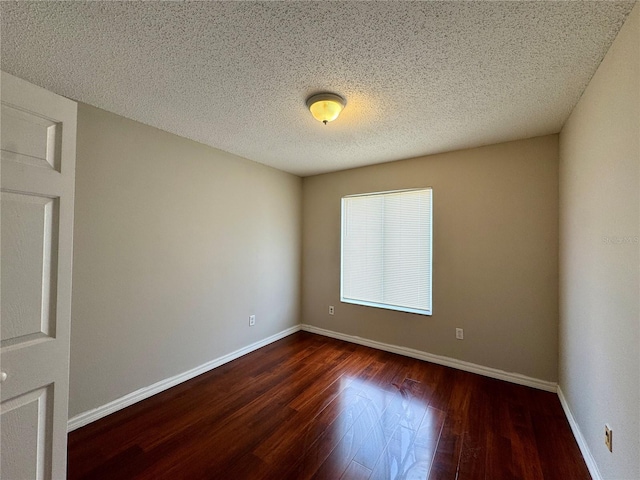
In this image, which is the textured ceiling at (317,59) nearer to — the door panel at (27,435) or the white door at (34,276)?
the white door at (34,276)

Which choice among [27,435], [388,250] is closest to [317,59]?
[27,435]

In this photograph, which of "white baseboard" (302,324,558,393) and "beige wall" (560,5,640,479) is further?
"white baseboard" (302,324,558,393)

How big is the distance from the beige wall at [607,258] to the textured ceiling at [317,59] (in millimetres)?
214

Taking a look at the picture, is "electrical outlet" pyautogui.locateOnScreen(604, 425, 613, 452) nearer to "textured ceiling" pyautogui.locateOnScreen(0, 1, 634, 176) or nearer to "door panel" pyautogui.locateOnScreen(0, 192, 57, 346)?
"textured ceiling" pyautogui.locateOnScreen(0, 1, 634, 176)

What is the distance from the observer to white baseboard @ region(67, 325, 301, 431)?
1.97 m

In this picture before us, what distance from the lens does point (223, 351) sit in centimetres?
301

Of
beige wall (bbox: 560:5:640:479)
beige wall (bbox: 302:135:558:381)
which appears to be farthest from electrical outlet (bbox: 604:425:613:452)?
beige wall (bbox: 302:135:558:381)

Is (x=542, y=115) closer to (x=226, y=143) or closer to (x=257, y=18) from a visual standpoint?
(x=257, y=18)

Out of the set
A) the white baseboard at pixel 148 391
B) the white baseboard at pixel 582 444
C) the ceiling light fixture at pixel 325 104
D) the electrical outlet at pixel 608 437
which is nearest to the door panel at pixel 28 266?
the white baseboard at pixel 148 391

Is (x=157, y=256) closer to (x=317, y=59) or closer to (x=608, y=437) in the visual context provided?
(x=317, y=59)

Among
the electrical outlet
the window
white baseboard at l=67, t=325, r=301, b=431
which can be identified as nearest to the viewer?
the electrical outlet

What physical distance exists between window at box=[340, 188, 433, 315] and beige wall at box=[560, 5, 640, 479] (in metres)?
1.31

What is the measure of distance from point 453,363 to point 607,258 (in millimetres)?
1954

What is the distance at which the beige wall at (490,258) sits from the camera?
8.13 feet
